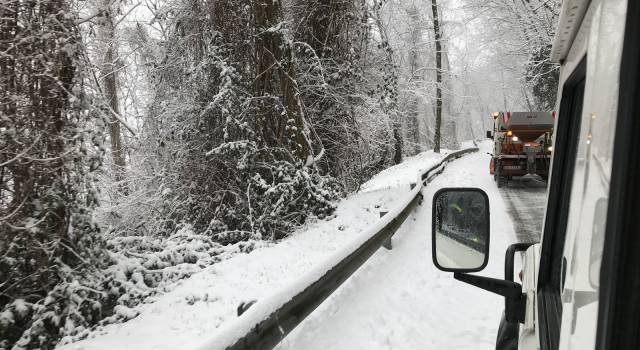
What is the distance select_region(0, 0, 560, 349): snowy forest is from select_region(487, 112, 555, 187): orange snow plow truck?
12.2 feet

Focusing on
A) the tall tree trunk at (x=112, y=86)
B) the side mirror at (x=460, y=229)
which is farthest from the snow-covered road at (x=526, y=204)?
the tall tree trunk at (x=112, y=86)

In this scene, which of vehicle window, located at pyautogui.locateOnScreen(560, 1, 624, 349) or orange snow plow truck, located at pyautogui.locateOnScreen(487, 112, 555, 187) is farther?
orange snow plow truck, located at pyautogui.locateOnScreen(487, 112, 555, 187)

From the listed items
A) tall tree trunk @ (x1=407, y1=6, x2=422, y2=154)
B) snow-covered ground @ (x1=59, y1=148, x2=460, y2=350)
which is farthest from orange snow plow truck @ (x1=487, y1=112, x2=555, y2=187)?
tall tree trunk @ (x1=407, y1=6, x2=422, y2=154)

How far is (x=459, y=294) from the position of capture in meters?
5.46

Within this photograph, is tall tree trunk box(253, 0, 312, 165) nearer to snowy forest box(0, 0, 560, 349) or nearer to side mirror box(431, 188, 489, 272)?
snowy forest box(0, 0, 560, 349)

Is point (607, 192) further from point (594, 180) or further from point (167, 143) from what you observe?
point (167, 143)

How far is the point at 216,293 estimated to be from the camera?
5.84 metres

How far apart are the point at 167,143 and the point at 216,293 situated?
18.4ft

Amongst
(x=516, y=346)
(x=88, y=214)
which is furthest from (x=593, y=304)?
(x=88, y=214)

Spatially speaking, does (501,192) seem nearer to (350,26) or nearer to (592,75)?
(350,26)

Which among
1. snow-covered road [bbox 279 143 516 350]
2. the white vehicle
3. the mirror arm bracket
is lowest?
snow-covered road [bbox 279 143 516 350]

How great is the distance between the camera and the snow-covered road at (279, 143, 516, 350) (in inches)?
164

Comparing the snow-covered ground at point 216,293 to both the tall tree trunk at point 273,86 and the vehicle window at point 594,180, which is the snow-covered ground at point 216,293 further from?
the vehicle window at point 594,180

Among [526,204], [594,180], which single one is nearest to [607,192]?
[594,180]
